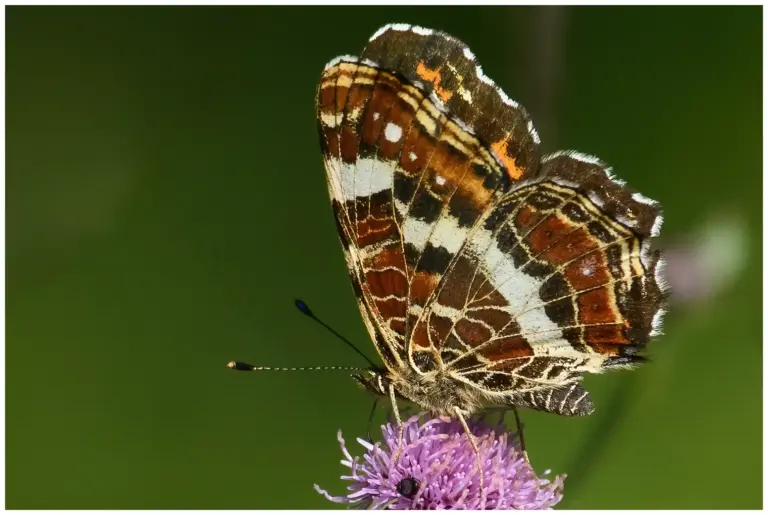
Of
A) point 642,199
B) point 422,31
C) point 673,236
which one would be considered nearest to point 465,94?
point 422,31

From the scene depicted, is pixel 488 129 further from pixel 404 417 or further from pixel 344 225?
pixel 404 417

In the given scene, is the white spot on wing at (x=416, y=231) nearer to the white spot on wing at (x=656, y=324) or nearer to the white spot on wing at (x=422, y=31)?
the white spot on wing at (x=422, y=31)

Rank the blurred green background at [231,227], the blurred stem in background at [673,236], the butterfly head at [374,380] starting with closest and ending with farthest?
the butterfly head at [374,380] → the blurred stem in background at [673,236] → the blurred green background at [231,227]

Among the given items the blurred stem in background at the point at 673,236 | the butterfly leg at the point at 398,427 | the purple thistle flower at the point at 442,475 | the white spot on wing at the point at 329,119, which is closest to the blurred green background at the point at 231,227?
the blurred stem in background at the point at 673,236

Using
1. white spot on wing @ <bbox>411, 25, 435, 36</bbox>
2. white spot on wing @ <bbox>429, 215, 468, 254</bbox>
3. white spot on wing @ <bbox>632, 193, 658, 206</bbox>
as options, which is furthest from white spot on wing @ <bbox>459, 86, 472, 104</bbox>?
white spot on wing @ <bbox>632, 193, 658, 206</bbox>

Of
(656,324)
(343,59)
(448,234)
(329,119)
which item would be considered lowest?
(656,324)

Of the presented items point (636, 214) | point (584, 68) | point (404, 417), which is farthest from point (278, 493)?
point (584, 68)

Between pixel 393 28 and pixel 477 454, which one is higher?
pixel 393 28

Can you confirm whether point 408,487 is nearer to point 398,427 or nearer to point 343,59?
point 398,427
